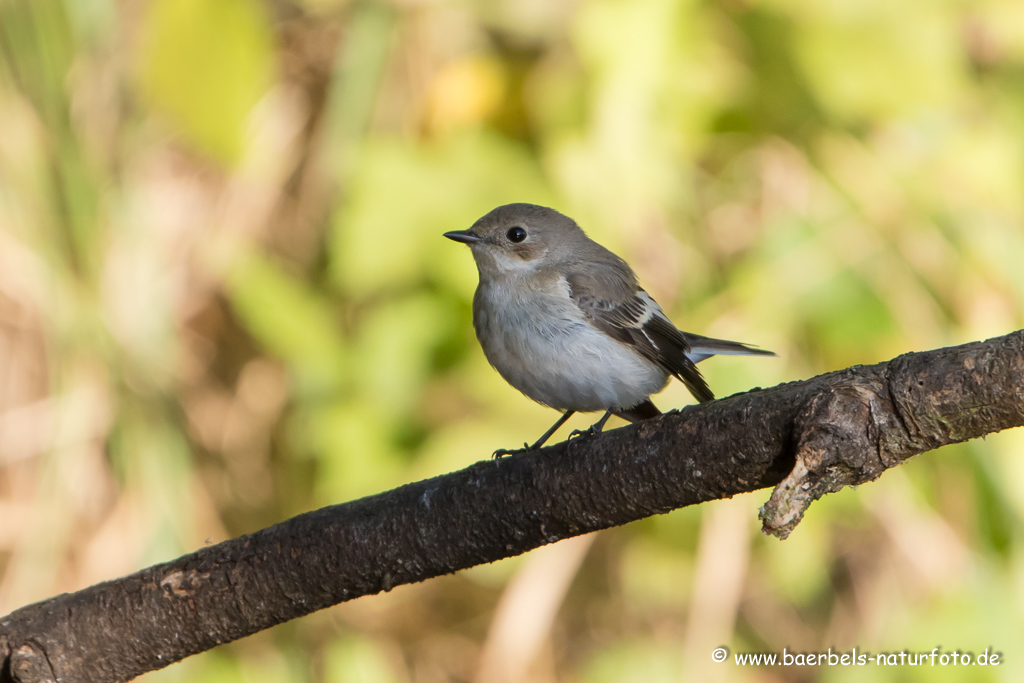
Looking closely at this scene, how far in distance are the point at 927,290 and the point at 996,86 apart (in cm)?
106

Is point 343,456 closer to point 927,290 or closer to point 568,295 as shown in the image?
point 568,295

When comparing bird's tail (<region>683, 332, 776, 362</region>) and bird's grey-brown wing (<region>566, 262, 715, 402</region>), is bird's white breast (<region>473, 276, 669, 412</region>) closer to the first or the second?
bird's grey-brown wing (<region>566, 262, 715, 402</region>)

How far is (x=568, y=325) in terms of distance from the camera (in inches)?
133

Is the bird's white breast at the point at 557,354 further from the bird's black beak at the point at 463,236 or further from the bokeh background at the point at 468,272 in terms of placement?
the bokeh background at the point at 468,272

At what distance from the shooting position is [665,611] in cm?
524

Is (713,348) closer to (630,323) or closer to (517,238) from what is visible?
(630,323)

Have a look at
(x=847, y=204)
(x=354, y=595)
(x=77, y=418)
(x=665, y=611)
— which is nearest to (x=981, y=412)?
(x=354, y=595)

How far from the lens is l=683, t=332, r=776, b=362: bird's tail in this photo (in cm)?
365

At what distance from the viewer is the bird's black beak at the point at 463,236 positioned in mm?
3619

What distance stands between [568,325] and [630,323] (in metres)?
0.32

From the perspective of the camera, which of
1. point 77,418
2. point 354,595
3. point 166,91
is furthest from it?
point 77,418

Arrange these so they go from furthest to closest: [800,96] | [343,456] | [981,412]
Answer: [343,456], [800,96], [981,412]

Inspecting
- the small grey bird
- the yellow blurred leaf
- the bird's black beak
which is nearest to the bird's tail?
the small grey bird

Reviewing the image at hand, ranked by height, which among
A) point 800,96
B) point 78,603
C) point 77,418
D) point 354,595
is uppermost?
point 77,418
